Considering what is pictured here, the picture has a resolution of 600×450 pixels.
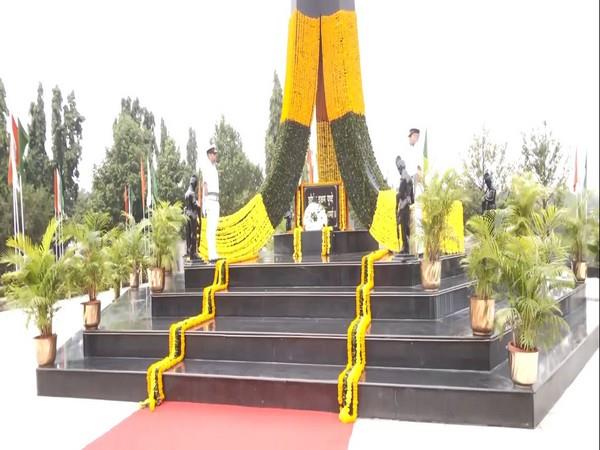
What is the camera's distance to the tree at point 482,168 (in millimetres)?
5160

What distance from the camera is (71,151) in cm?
548

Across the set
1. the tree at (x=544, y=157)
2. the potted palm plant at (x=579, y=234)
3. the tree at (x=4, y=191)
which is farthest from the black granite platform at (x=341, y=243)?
the tree at (x=4, y=191)

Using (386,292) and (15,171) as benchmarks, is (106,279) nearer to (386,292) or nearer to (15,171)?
(15,171)

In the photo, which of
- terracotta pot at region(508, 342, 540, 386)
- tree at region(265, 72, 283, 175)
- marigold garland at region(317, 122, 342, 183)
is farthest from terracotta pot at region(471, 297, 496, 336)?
tree at region(265, 72, 283, 175)

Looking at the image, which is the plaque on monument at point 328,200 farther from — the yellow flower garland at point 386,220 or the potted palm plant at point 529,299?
the potted palm plant at point 529,299

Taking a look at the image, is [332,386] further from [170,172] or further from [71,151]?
[170,172]

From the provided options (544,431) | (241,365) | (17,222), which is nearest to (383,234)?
(241,365)

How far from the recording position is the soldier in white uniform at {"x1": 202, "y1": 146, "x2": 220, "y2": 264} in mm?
4988

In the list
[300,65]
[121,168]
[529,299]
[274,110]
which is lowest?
[529,299]

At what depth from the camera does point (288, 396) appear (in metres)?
3.08

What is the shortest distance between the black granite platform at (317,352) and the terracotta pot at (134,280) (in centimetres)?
166

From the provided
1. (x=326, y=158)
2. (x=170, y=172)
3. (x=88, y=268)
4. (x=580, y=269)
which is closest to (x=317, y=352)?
(x=88, y=268)

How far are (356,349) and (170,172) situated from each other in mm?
4708

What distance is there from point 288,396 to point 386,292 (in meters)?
1.29
